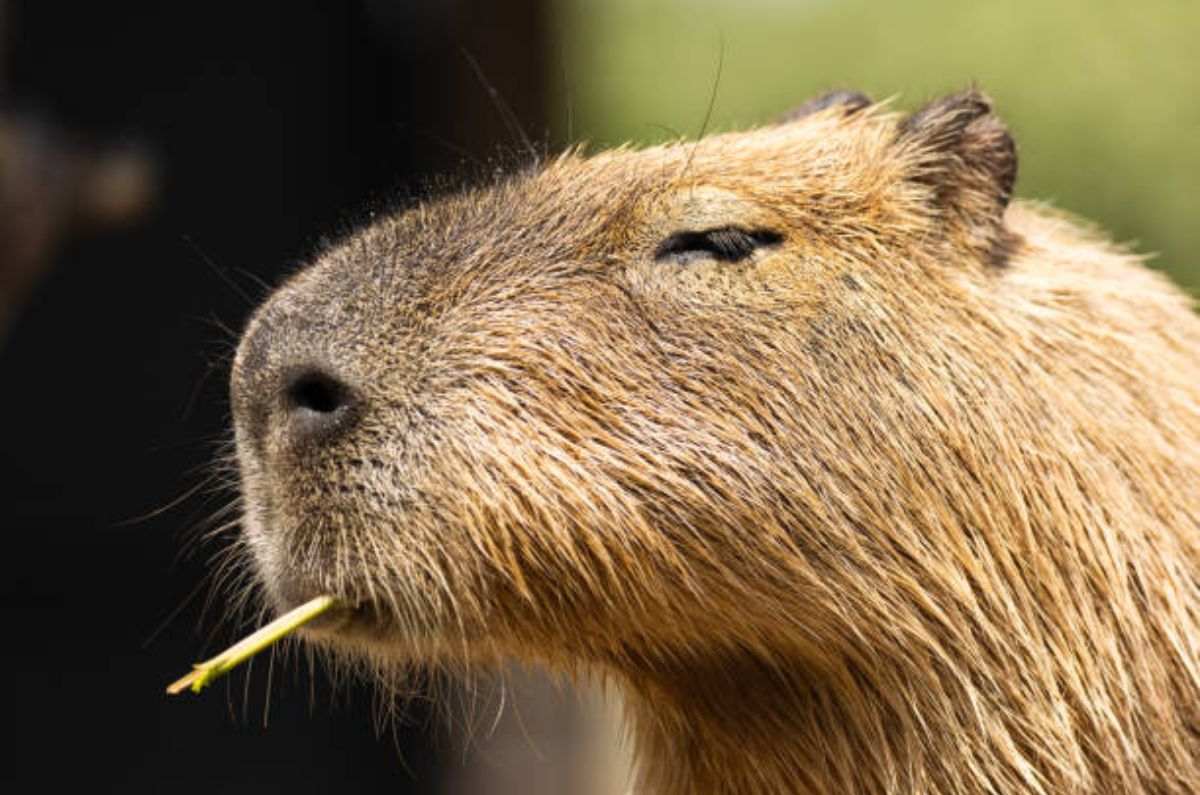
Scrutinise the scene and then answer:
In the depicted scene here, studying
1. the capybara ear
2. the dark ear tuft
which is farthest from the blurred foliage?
the capybara ear

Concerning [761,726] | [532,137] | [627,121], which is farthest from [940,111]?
[627,121]

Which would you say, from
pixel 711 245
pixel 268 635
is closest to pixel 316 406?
pixel 268 635

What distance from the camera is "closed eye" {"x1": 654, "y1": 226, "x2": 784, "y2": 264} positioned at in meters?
3.72

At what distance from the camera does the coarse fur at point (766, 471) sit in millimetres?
3502

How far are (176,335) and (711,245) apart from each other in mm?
4416

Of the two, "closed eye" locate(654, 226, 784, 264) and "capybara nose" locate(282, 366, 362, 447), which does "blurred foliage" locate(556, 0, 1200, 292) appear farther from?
"capybara nose" locate(282, 366, 362, 447)

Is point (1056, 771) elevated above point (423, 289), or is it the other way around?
point (423, 289)

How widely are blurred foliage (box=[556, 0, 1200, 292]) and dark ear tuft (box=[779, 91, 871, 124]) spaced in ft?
40.0

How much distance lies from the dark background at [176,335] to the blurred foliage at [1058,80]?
828cm

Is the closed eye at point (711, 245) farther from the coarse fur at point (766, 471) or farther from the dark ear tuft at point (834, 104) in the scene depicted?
the dark ear tuft at point (834, 104)

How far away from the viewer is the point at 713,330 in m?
3.64

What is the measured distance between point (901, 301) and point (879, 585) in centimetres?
57

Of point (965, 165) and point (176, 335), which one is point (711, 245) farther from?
point (176, 335)

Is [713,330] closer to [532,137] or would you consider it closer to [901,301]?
[901,301]
